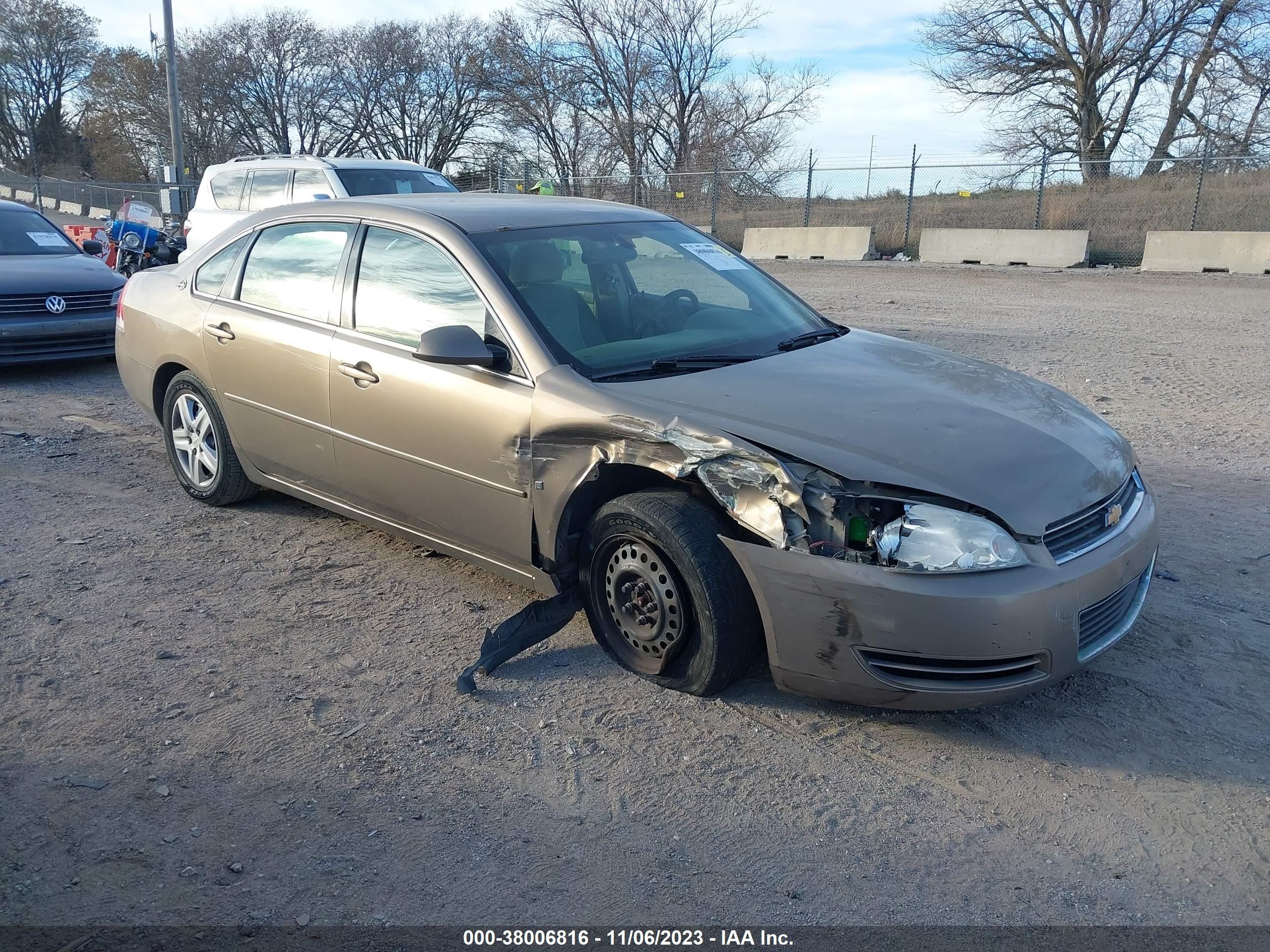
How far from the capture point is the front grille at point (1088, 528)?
3.31 meters

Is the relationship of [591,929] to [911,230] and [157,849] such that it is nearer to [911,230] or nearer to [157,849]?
[157,849]

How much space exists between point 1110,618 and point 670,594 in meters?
1.47

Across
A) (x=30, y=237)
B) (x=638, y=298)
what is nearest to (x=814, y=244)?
(x=30, y=237)

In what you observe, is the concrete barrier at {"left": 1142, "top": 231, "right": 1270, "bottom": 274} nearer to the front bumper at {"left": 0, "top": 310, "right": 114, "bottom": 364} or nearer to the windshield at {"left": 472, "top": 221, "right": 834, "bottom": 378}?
the windshield at {"left": 472, "top": 221, "right": 834, "bottom": 378}

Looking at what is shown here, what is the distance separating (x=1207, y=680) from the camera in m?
3.80

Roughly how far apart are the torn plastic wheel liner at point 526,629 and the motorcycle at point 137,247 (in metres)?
12.1

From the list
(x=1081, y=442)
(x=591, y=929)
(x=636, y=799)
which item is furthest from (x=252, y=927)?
(x=1081, y=442)

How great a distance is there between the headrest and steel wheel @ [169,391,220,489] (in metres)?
2.19

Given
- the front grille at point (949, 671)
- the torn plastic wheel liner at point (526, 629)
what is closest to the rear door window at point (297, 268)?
the torn plastic wheel liner at point (526, 629)

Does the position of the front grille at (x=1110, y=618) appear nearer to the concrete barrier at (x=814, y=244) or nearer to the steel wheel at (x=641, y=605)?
the steel wheel at (x=641, y=605)

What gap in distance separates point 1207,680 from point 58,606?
4.56 meters

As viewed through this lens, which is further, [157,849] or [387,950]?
[157,849]

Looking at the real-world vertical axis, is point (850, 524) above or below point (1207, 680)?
above

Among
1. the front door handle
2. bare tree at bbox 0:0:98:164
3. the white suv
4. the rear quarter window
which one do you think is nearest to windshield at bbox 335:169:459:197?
the white suv
